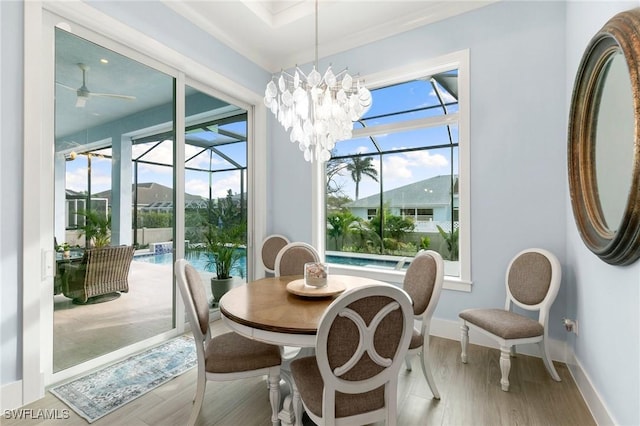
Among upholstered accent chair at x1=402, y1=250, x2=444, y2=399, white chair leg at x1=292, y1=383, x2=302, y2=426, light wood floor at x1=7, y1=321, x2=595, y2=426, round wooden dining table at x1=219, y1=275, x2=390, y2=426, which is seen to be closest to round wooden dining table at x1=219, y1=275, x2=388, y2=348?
round wooden dining table at x1=219, y1=275, x2=390, y2=426

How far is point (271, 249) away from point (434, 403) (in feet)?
8.18

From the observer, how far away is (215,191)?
3580mm

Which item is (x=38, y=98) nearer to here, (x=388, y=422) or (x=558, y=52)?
(x=388, y=422)

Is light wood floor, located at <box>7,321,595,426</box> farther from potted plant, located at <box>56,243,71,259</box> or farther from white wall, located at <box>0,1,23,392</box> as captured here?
potted plant, located at <box>56,243,71,259</box>

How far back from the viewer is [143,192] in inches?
111

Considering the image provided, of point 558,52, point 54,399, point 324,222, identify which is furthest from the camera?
point 324,222

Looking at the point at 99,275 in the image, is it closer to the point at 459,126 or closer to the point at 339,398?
the point at 339,398

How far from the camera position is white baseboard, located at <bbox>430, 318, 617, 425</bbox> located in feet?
5.73

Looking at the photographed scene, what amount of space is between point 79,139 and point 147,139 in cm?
57

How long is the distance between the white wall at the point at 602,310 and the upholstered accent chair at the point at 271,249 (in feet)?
9.50

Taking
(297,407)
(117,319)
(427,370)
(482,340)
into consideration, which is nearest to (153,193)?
(117,319)

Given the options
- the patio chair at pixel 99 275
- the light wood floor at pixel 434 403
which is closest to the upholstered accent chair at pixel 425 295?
the light wood floor at pixel 434 403

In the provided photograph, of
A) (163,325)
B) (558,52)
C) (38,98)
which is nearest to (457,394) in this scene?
(163,325)

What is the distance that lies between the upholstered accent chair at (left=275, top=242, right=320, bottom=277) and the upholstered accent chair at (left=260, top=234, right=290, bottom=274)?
104 centimetres
